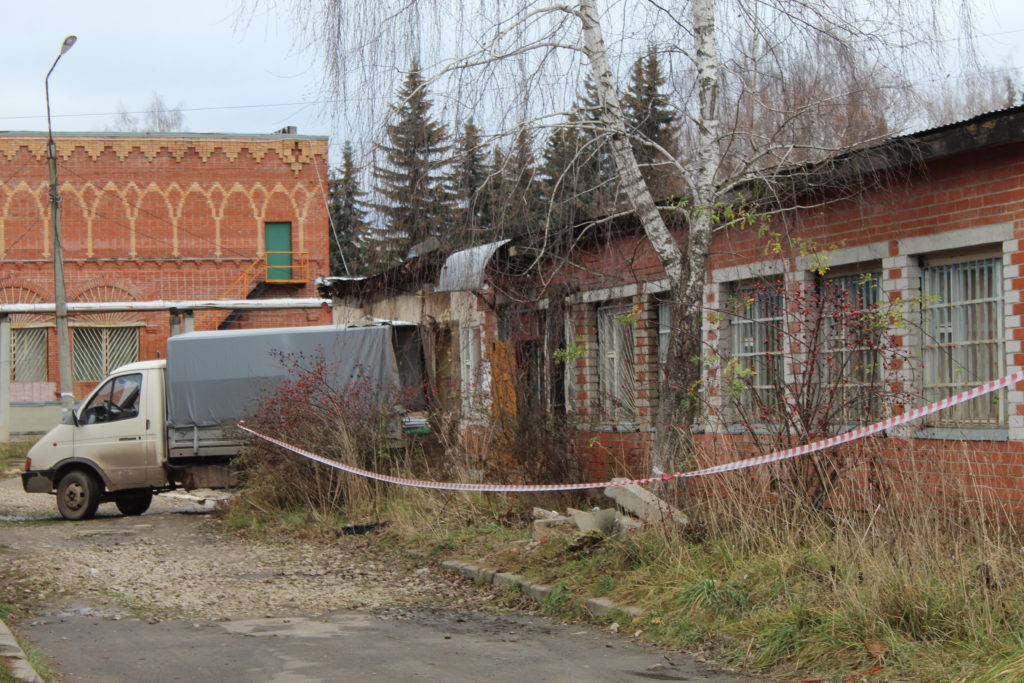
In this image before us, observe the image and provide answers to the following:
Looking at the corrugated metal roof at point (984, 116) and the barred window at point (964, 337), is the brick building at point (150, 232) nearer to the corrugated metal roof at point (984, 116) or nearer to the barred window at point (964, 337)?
the barred window at point (964, 337)

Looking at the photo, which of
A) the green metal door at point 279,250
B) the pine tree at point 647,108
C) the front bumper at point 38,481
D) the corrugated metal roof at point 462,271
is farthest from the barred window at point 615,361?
the green metal door at point 279,250

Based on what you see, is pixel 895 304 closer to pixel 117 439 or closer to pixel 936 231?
pixel 936 231

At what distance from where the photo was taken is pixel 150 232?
3872 cm

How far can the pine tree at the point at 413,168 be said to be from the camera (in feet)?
32.2

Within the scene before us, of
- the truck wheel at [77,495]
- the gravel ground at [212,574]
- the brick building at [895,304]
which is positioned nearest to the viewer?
the brick building at [895,304]

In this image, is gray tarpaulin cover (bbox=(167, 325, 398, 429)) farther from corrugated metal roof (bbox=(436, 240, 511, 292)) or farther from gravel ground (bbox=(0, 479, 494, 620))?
corrugated metal roof (bbox=(436, 240, 511, 292))

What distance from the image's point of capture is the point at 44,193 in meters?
38.1

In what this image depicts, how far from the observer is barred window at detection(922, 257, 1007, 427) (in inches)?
401

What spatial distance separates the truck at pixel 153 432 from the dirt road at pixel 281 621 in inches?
127

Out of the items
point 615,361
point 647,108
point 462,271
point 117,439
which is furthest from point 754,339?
point 117,439

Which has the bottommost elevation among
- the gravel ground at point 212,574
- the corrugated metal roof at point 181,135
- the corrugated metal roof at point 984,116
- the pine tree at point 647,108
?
the gravel ground at point 212,574

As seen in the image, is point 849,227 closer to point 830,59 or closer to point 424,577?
point 830,59

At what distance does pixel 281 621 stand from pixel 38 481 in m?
9.93

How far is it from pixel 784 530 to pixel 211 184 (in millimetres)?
33718
